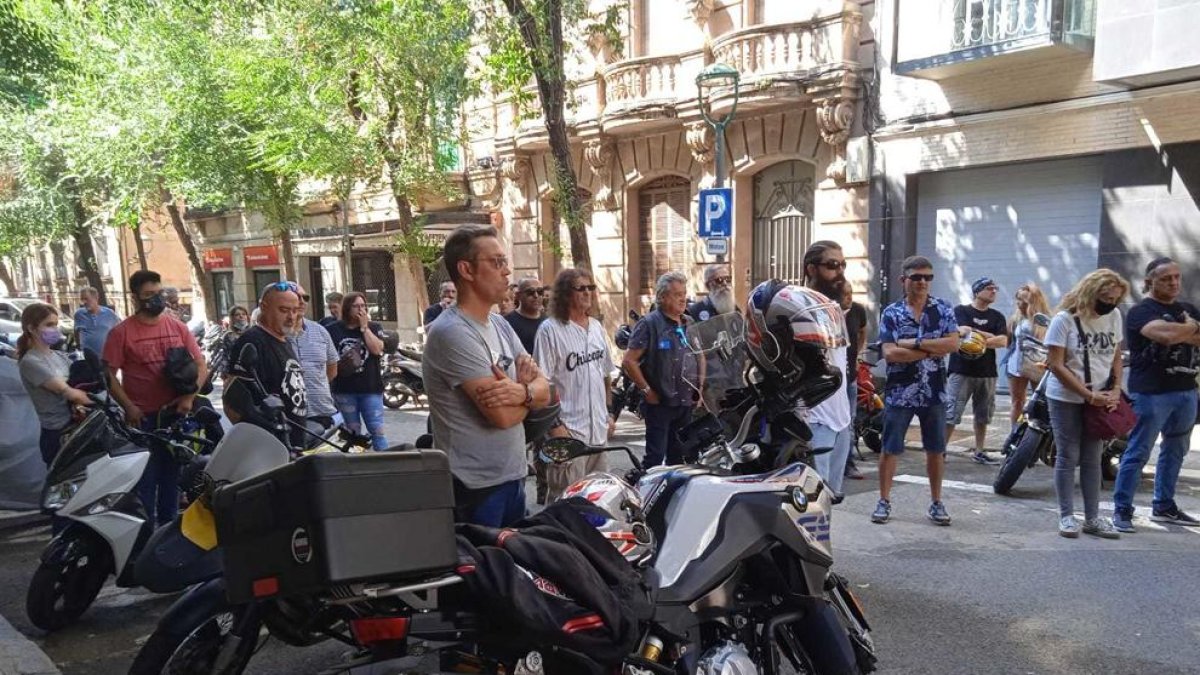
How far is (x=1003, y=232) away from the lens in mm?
11000

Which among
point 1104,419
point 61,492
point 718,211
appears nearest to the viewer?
point 61,492

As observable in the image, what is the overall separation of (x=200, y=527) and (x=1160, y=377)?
557cm

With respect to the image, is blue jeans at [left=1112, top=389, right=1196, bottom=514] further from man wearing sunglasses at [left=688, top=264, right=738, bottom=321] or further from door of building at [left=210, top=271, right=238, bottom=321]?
door of building at [left=210, top=271, right=238, bottom=321]

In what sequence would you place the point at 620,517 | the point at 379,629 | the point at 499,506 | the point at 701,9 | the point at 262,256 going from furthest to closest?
the point at 262,256, the point at 701,9, the point at 499,506, the point at 620,517, the point at 379,629

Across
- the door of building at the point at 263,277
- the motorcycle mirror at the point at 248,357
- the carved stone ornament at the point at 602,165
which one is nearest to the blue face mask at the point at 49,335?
the motorcycle mirror at the point at 248,357

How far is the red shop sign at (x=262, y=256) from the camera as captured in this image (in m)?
26.3

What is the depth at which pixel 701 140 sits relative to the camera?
13.8 meters

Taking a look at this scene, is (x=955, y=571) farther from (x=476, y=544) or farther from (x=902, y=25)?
(x=902, y=25)

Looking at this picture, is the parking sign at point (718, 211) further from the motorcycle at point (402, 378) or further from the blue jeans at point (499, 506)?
the blue jeans at point (499, 506)

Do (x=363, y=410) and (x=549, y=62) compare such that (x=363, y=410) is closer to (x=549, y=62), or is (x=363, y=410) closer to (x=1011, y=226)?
(x=549, y=62)

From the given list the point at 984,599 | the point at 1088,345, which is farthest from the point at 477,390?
the point at 1088,345

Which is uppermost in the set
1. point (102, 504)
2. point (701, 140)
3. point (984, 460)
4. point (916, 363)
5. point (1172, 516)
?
point (701, 140)

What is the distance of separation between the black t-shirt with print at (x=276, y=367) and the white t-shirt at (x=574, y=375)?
59.4 inches

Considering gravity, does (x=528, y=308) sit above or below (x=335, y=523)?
above
